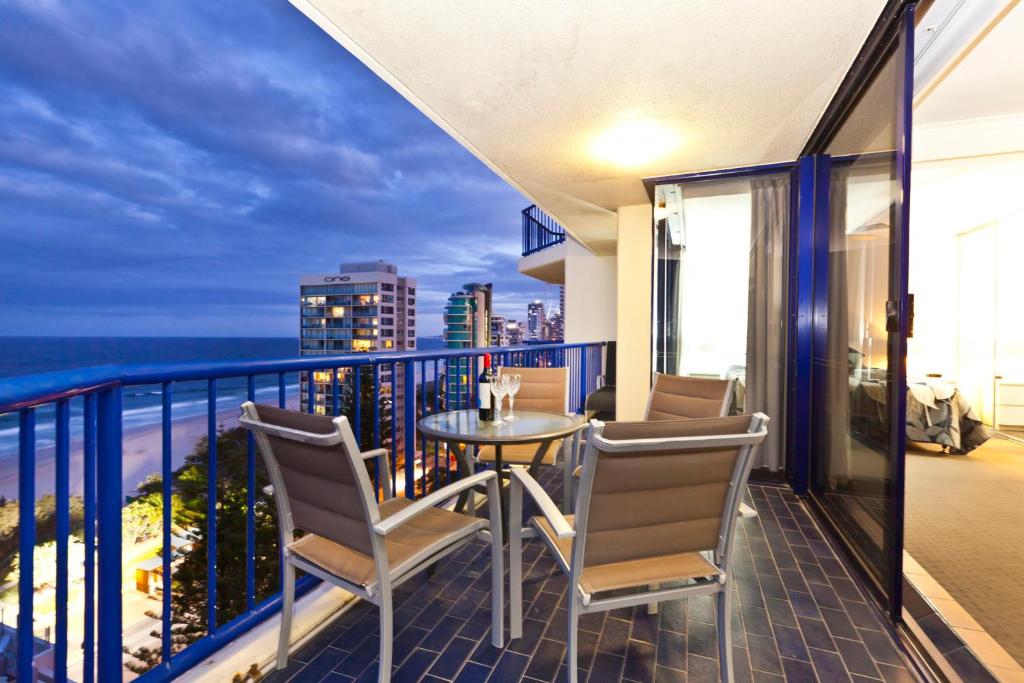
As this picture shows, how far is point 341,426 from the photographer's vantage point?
1.30 metres

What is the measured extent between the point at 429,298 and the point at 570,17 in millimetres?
52748

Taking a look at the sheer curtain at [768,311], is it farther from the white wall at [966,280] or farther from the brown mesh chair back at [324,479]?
the brown mesh chair back at [324,479]

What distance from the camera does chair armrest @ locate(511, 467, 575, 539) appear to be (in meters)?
1.36

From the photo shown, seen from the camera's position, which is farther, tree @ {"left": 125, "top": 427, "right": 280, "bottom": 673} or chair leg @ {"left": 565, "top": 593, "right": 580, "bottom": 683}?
tree @ {"left": 125, "top": 427, "right": 280, "bottom": 673}

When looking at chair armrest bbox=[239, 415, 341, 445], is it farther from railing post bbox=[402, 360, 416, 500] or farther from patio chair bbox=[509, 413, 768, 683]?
railing post bbox=[402, 360, 416, 500]

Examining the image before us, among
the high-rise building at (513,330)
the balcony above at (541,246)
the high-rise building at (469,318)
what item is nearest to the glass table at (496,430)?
the balcony above at (541,246)

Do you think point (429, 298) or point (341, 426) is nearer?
point (341, 426)

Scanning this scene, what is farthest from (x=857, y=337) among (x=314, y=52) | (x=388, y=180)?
(x=388, y=180)

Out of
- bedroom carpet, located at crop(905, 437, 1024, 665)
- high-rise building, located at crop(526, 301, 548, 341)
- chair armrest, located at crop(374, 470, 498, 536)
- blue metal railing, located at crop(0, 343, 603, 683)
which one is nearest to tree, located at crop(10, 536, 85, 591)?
blue metal railing, located at crop(0, 343, 603, 683)

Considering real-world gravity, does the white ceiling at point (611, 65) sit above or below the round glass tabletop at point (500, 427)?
above

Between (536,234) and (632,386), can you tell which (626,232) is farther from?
(536,234)

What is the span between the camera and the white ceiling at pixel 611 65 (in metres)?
2.04

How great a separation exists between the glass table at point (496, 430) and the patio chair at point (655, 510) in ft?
1.92

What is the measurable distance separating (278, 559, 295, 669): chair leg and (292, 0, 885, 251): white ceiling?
2.23 metres
